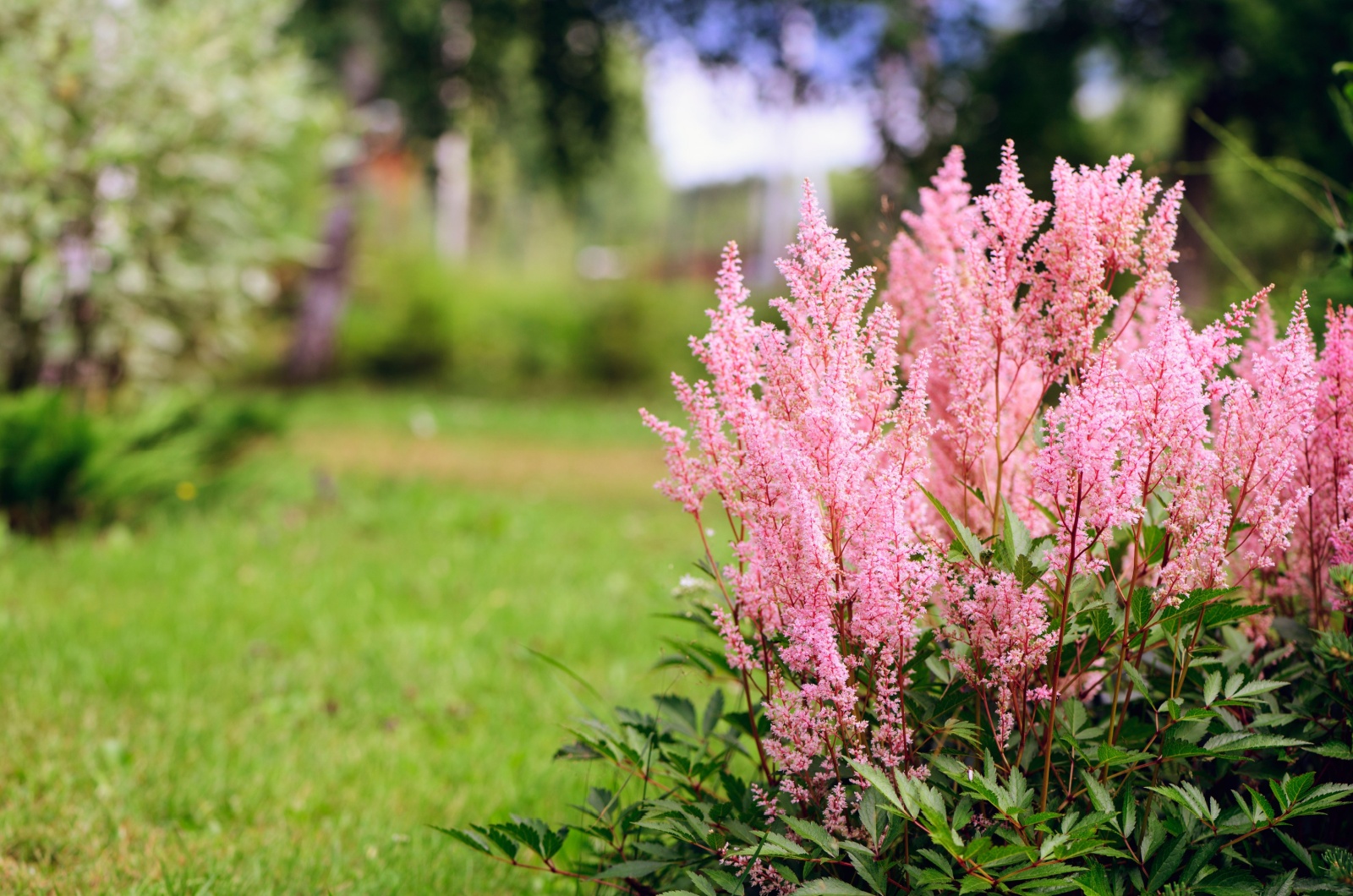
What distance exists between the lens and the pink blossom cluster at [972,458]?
1.42 m

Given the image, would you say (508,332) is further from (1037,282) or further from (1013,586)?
(1013,586)

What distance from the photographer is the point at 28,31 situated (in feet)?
19.6

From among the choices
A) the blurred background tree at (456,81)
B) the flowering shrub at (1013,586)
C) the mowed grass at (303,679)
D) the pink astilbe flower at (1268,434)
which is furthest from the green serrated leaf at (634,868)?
the blurred background tree at (456,81)

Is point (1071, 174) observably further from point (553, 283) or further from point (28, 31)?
point (553, 283)

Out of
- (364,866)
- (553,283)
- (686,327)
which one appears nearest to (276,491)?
(364,866)

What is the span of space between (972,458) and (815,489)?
266 mm

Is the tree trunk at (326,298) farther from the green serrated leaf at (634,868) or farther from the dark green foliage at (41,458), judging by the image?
the green serrated leaf at (634,868)

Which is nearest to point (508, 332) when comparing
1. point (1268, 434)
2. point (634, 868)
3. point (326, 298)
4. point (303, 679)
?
point (326, 298)

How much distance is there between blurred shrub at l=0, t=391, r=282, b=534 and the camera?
5004mm

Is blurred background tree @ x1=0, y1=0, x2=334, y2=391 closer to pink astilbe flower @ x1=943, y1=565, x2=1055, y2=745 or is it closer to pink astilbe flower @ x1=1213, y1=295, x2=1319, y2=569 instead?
pink astilbe flower @ x1=943, y1=565, x2=1055, y2=745

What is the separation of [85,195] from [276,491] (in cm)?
199

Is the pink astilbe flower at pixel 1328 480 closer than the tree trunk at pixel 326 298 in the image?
Yes

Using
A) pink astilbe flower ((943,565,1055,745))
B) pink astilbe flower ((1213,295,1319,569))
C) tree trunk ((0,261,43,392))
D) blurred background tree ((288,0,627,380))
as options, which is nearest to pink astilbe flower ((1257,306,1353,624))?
pink astilbe flower ((1213,295,1319,569))

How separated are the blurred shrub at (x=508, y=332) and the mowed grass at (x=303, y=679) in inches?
381
